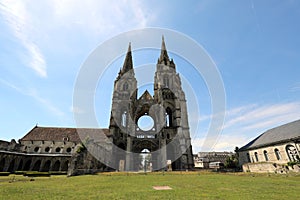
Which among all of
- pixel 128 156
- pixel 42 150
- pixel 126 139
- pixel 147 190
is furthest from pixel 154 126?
pixel 147 190

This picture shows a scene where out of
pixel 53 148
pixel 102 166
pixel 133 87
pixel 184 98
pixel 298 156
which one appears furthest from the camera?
pixel 133 87

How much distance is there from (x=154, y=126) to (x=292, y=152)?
90.6ft

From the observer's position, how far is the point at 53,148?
3747 cm

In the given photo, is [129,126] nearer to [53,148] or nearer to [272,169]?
[53,148]

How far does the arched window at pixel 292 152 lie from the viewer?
69.7ft

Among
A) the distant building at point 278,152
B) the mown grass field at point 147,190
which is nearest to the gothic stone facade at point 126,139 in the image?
the distant building at point 278,152

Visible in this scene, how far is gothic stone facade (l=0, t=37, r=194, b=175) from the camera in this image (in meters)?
31.2

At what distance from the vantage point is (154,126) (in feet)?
133

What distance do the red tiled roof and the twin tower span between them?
722cm

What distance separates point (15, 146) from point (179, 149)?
130 feet

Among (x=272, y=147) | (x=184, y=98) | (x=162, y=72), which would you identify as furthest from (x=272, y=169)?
(x=162, y=72)

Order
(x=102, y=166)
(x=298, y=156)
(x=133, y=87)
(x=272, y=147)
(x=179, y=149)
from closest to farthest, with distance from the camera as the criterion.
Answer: (x=298, y=156), (x=272, y=147), (x=102, y=166), (x=179, y=149), (x=133, y=87)

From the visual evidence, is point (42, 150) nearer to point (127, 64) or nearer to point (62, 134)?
point (62, 134)

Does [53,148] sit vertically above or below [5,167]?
above
